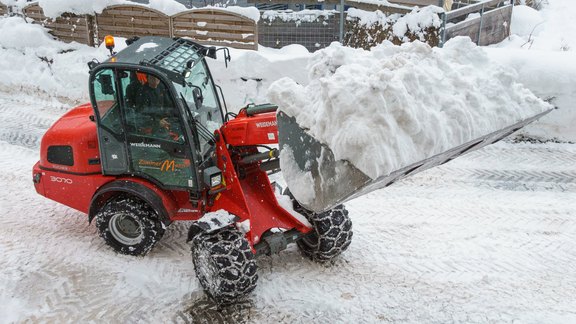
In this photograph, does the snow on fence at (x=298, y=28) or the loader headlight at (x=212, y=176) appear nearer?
the loader headlight at (x=212, y=176)

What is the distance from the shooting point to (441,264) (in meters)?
5.58

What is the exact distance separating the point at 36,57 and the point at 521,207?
10.9 meters

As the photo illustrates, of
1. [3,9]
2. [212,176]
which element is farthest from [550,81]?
[3,9]

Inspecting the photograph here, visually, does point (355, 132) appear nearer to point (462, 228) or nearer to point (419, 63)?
point (419, 63)

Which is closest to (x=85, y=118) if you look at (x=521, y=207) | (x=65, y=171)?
(x=65, y=171)

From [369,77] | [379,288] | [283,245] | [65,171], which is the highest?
[369,77]

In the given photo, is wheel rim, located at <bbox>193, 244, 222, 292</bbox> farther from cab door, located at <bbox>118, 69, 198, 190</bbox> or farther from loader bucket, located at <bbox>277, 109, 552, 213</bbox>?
loader bucket, located at <bbox>277, 109, 552, 213</bbox>

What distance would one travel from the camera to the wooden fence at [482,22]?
10438mm

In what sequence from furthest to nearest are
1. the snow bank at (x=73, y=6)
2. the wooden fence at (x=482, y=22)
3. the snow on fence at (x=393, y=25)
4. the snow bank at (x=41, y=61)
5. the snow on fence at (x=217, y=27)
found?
1. the snow bank at (x=73, y=6)
2. the snow bank at (x=41, y=61)
3. the snow on fence at (x=217, y=27)
4. the wooden fence at (x=482, y=22)
5. the snow on fence at (x=393, y=25)

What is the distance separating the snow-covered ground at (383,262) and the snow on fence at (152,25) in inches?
174

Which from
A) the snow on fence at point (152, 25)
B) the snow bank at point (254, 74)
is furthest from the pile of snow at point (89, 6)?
the snow bank at point (254, 74)

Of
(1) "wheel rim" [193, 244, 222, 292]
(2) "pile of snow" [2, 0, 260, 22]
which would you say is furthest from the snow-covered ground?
(2) "pile of snow" [2, 0, 260, 22]

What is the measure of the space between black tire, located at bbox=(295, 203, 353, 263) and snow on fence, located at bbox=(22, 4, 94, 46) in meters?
9.30

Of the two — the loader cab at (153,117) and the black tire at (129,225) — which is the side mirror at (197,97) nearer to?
the loader cab at (153,117)
